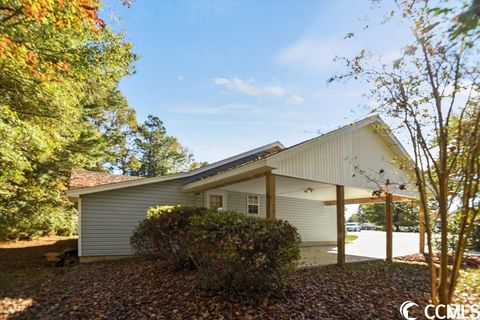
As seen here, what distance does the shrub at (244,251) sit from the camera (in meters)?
4.64

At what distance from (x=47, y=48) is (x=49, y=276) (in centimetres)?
574

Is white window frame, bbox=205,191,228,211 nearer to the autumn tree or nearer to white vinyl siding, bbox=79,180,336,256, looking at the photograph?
white vinyl siding, bbox=79,180,336,256

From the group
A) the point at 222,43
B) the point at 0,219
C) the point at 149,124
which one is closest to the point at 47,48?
the point at 222,43

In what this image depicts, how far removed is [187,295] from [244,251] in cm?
148

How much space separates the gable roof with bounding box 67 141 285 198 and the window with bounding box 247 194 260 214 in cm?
169

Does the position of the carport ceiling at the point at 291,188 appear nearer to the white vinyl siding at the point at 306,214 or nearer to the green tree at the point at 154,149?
the white vinyl siding at the point at 306,214

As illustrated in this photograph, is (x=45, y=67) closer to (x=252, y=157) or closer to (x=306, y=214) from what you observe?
(x=252, y=157)

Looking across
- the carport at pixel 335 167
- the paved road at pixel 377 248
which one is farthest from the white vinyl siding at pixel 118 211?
the paved road at pixel 377 248

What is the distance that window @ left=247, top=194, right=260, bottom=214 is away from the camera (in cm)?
1330

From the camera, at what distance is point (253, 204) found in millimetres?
13484

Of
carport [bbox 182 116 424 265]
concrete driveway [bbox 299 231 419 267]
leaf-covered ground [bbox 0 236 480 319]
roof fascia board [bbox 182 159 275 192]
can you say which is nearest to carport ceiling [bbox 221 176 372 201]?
carport [bbox 182 116 424 265]

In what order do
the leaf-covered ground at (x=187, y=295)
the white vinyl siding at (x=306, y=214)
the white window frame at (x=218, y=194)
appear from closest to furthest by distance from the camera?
the leaf-covered ground at (x=187, y=295) → the white window frame at (x=218, y=194) → the white vinyl siding at (x=306, y=214)

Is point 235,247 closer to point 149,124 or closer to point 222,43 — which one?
point 222,43

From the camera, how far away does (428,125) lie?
3.03m
